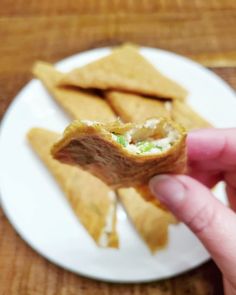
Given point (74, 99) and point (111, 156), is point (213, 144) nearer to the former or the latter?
point (111, 156)

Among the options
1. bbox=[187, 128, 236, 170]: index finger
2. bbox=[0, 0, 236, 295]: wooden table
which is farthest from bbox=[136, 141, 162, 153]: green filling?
bbox=[0, 0, 236, 295]: wooden table

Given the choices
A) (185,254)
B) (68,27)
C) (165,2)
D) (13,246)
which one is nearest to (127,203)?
(185,254)

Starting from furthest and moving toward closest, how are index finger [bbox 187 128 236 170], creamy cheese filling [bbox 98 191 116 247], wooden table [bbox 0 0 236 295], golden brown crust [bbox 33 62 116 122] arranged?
wooden table [bbox 0 0 236 295] → golden brown crust [bbox 33 62 116 122] → creamy cheese filling [bbox 98 191 116 247] → index finger [bbox 187 128 236 170]

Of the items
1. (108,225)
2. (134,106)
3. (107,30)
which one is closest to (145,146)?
(108,225)

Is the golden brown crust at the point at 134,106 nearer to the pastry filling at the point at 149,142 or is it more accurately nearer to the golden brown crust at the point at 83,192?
the golden brown crust at the point at 83,192

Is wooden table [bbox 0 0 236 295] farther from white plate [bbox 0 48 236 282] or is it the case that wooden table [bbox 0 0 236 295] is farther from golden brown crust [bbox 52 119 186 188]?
golden brown crust [bbox 52 119 186 188]

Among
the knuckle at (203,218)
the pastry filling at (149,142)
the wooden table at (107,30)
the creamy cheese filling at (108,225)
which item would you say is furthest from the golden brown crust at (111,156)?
the wooden table at (107,30)
